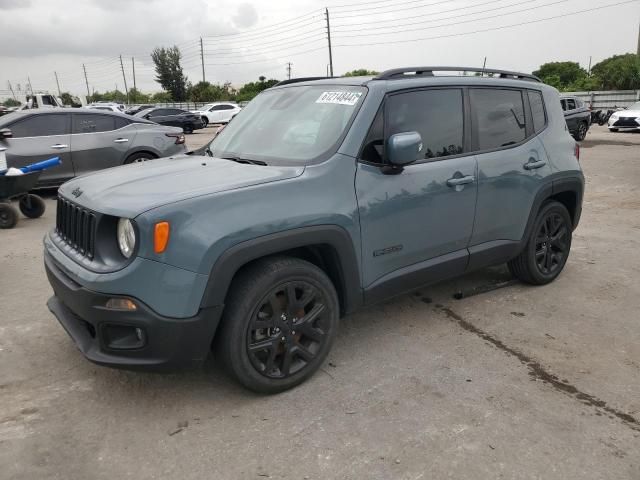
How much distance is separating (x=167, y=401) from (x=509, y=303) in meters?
2.82

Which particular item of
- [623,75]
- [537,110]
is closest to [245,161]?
[537,110]

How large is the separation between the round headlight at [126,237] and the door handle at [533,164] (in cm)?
305

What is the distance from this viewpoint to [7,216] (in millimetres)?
7184

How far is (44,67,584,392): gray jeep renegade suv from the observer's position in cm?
260

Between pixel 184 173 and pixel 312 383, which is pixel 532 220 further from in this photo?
pixel 184 173

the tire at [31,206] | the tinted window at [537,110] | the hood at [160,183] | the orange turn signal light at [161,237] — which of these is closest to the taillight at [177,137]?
the tire at [31,206]

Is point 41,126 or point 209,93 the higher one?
point 209,93

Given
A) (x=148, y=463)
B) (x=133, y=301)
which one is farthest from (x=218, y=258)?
(x=148, y=463)

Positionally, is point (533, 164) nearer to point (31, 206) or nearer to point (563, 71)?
point (31, 206)

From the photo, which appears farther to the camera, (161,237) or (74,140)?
(74,140)

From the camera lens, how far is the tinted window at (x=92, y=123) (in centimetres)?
893

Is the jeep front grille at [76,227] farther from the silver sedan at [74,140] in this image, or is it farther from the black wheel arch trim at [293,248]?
the silver sedan at [74,140]

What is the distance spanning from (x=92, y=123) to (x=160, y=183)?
6.97 metres

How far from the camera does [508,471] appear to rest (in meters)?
2.41
